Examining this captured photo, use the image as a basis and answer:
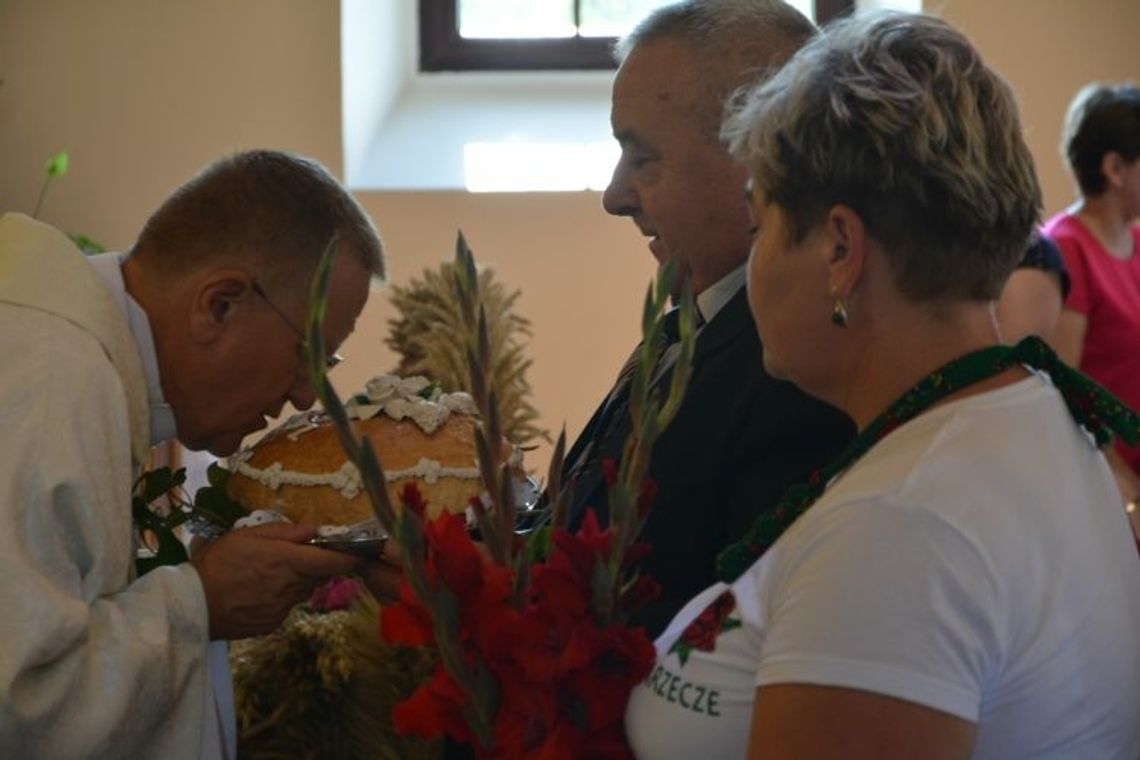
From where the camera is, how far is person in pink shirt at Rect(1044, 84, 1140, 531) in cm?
443

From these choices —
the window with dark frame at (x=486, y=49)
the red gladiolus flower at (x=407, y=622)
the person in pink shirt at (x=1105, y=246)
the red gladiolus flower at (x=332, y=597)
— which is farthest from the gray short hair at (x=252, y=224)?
the window with dark frame at (x=486, y=49)

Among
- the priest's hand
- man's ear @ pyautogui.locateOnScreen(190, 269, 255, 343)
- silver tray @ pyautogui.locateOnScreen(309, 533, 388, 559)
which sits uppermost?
man's ear @ pyautogui.locateOnScreen(190, 269, 255, 343)

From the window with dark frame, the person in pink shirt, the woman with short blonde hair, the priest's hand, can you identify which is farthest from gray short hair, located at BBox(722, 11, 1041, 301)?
the window with dark frame

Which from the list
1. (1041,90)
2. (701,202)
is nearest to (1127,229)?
(1041,90)

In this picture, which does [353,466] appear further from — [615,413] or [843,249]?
[843,249]

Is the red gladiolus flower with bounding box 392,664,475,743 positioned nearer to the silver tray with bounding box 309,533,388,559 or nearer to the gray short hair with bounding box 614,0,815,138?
the silver tray with bounding box 309,533,388,559

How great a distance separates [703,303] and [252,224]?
56 cm

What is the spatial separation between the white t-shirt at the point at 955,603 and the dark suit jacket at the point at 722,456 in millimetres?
359

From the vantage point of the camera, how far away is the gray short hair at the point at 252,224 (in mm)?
2209

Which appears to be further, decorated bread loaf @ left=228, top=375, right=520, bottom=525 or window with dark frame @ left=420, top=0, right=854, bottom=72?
window with dark frame @ left=420, top=0, right=854, bottom=72

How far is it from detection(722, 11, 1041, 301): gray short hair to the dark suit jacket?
0.43 m

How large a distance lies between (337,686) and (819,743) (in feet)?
4.03

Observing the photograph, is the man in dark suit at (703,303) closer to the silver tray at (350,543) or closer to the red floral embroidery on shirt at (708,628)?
the silver tray at (350,543)

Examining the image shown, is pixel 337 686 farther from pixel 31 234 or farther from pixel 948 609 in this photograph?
pixel 948 609
